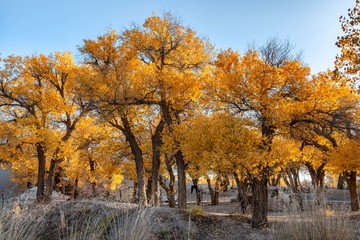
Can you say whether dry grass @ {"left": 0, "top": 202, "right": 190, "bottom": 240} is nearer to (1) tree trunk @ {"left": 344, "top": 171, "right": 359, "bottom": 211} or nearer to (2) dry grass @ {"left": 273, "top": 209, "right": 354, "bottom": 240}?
(2) dry grass @ {"left": 273, "top": 209, "right": 354, "bottom": 240}

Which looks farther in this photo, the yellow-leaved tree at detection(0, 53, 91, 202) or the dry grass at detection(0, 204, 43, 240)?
the yellow-leaved tree at detection(0, 53, 91, 202)

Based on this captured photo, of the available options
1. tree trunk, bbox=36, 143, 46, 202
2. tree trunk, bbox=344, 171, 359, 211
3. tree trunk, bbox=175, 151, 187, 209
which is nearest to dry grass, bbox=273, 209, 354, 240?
tree trunk, bbox=175, 151, 187, 209

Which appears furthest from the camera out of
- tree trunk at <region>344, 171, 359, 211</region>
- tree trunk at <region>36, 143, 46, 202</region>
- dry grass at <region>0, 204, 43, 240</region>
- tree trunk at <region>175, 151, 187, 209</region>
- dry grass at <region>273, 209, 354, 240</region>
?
tree trunk at <region>36, 143, 46, 202</region>

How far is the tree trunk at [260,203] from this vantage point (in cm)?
1225

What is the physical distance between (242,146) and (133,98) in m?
6.87

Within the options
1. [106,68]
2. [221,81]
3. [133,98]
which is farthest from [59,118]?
[221,81]

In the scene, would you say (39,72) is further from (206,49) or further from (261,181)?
(261,181)

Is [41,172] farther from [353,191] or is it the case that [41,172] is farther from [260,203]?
[353,191]

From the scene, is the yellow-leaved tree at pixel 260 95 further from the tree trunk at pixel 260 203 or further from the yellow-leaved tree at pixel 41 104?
the yellow-leaved tree at pixel 41 104

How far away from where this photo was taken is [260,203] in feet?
41.0

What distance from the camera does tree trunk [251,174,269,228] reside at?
12.2 meters

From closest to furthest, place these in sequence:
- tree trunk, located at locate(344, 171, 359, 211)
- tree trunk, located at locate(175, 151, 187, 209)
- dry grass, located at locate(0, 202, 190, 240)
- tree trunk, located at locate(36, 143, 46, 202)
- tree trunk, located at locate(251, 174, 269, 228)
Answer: dry grass, located at locate(0, 202, 190, 240) < tree trunk, located at locate(251, 174, 269, 228) < tree trunk, located at locate(175, 151, 187, 209) < tree trunk, located at locate(344, 171, 359, 211) < tree trunk, located at locate(36, 143, 46, 202)

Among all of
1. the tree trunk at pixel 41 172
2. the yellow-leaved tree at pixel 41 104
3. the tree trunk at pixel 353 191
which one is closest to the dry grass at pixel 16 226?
the yellow-leaved tree at pixel 41 104

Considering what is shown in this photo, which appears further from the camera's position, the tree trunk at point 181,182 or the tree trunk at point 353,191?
the tree trunk at point 353,191
